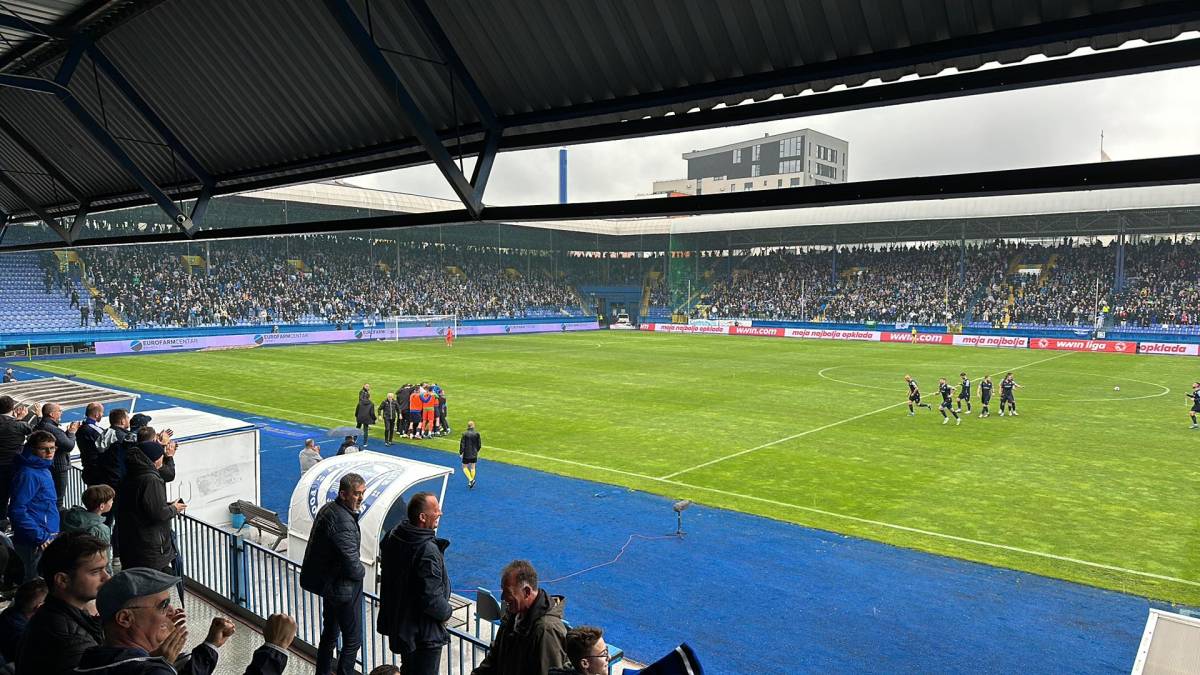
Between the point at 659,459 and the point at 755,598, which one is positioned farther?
the point at 659,459

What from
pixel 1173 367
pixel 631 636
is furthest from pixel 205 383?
pixel 1173 367

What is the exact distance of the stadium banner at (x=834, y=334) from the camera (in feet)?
193

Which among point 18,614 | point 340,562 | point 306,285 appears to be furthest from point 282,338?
point 18,614

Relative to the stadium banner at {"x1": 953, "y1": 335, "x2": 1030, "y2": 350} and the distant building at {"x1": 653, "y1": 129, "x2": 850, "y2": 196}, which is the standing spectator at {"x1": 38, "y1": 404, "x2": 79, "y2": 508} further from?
the stadium banner at {"x1": 953, "y1": 335, "x2": 1030, "y2": 350}

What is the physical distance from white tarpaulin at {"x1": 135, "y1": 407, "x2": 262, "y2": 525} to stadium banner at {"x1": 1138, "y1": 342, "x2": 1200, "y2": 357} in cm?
5462

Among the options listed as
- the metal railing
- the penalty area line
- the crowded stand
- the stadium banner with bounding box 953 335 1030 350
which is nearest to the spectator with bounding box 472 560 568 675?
the metal railing

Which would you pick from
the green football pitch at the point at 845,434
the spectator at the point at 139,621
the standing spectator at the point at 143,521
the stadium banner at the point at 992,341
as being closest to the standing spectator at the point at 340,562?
the standing spectator at the point at 143,521

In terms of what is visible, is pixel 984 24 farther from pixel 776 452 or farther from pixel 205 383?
pixel 205 383

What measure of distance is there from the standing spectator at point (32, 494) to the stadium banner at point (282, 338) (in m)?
42.1

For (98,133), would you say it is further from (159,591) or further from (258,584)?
(159,591)

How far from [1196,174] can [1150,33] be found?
920 millimetres

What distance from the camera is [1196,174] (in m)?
3.85

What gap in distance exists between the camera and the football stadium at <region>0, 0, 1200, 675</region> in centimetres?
459

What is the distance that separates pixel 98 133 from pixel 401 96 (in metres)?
6.21
